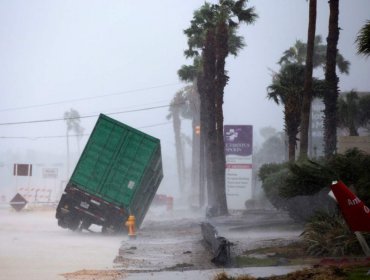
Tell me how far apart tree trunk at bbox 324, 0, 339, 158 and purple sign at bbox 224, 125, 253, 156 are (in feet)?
39.9

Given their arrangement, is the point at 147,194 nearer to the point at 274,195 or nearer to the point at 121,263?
the point at 274,195

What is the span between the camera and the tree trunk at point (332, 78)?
26.1m

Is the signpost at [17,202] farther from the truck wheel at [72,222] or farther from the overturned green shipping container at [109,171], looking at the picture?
the overturned green shipping container at [109,171]

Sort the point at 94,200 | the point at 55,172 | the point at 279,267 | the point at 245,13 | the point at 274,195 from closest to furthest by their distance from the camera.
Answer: the point at 279,267 → the point at 94,200 → the point at 274,195 → the point at 245,13 → the point at 55,172

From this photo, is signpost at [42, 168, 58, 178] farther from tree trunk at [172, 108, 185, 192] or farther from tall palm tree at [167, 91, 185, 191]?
tree trunk at [172, 108, 185, 192]

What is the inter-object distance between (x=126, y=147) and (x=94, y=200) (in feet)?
7.74

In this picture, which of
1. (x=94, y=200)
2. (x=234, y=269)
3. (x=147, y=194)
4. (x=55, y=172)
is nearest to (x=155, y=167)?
(x=147, y=194)

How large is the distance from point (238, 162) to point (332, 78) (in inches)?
557

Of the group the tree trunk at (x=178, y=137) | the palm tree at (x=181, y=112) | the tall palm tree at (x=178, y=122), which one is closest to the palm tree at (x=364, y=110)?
the palm tree at (x=181, y=112)

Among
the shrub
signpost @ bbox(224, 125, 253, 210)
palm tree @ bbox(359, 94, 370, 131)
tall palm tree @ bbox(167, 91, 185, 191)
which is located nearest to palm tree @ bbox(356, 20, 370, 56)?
the shrub

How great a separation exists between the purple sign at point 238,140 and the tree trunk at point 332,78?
12153 millimetres

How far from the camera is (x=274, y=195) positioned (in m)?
25.0

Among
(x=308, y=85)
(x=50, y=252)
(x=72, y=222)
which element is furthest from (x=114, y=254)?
(x=308, y=85)

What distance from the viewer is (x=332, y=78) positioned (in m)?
26.2
